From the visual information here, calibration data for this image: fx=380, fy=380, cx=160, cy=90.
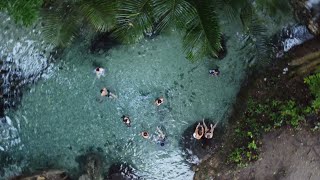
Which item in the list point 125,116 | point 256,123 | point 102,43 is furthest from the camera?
point 125,116

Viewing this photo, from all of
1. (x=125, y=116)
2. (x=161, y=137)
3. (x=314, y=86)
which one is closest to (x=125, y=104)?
(x=125, y=116)

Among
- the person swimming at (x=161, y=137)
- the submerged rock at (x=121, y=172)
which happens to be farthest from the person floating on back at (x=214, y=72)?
the submerged rock at (x=121, y=172)

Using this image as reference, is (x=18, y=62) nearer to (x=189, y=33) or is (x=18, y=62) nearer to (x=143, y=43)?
(x=143, y=43)

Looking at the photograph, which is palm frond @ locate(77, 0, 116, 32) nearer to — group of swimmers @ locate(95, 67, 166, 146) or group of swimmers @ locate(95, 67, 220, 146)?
group of swimmers @ locate(95, 67, 166, 146)

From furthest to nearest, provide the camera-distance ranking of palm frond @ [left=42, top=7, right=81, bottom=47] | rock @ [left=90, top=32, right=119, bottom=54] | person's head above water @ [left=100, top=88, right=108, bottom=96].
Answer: person's head above water @ [left=100, top=88, right=108, bottom=96], rock @ [left=90, top=32, right=119, bottom=54], palm frond @ [left=42, top=7, right=81, bottom=47]

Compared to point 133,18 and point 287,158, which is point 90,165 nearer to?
point 133,18

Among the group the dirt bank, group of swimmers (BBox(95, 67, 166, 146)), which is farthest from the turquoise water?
the dirt bank

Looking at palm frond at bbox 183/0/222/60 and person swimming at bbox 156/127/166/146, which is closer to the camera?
palm frond at bbox 183/0/222/60
